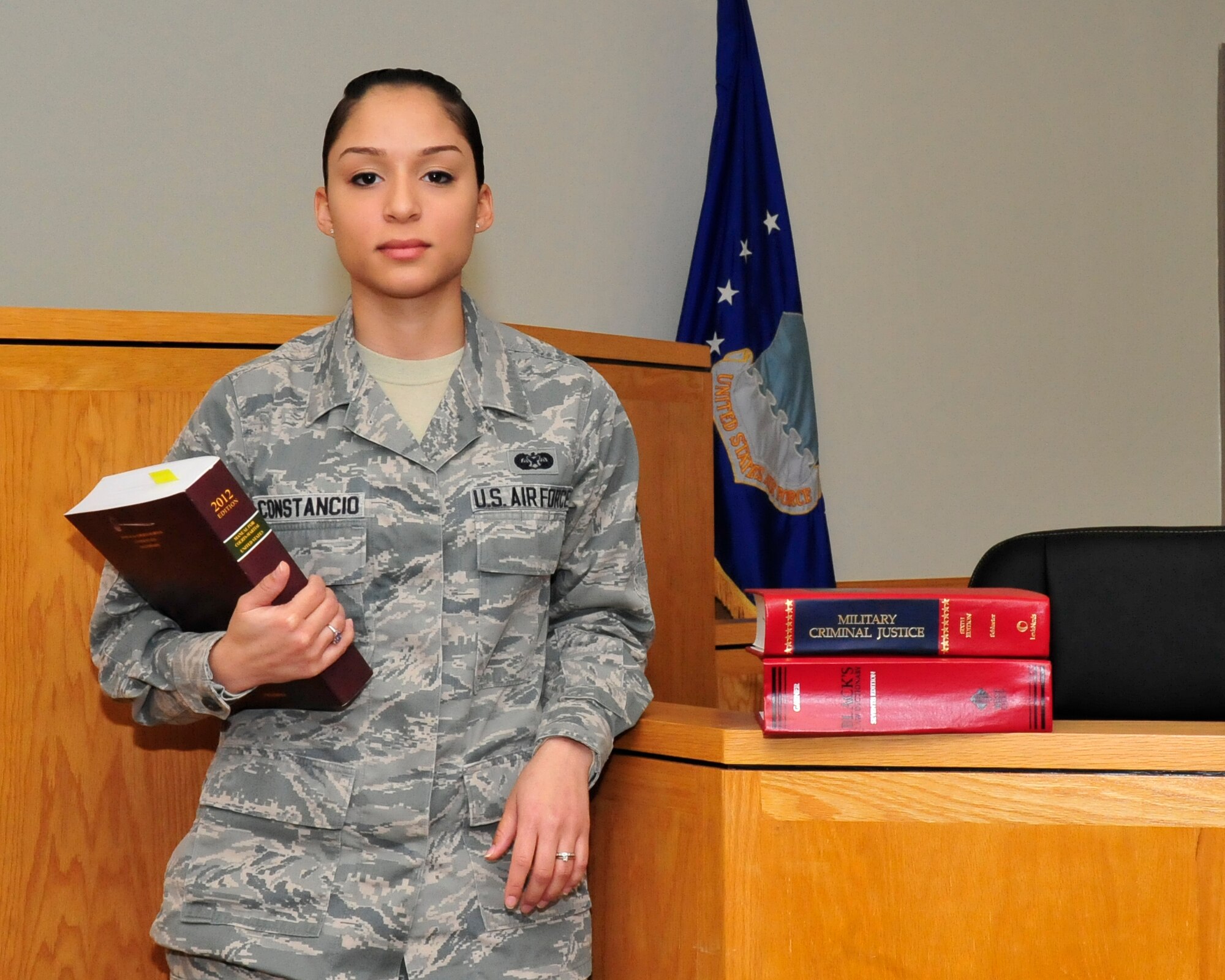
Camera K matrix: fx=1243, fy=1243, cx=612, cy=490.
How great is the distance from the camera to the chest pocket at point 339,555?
1.29 m

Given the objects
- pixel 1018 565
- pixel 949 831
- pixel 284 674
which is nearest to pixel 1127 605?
pixel 1018 565

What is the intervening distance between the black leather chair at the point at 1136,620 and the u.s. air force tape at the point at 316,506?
76cm

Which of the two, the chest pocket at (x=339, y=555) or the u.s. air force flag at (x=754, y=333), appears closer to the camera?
the chest pocket at (x=339, y=555)

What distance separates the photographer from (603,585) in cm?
140

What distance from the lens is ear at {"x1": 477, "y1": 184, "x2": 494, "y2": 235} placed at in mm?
1419

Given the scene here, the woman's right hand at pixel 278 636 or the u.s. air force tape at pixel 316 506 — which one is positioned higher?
the u.s. air force tape at pixel 316 506

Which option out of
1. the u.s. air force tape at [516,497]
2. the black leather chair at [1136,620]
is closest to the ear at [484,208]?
the u.s. air force tape at [516,497]

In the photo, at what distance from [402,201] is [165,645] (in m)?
0.52

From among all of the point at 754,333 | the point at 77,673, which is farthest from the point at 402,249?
the point at 754,333

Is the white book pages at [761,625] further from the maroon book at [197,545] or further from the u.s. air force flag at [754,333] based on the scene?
the u.s. air force flag at [754,333]

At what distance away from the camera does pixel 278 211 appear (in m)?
2.67

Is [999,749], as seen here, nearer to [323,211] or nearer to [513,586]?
[513,586]

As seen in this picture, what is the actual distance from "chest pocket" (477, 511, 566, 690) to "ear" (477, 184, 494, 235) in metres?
0.35

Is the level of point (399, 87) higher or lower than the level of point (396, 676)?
higher
